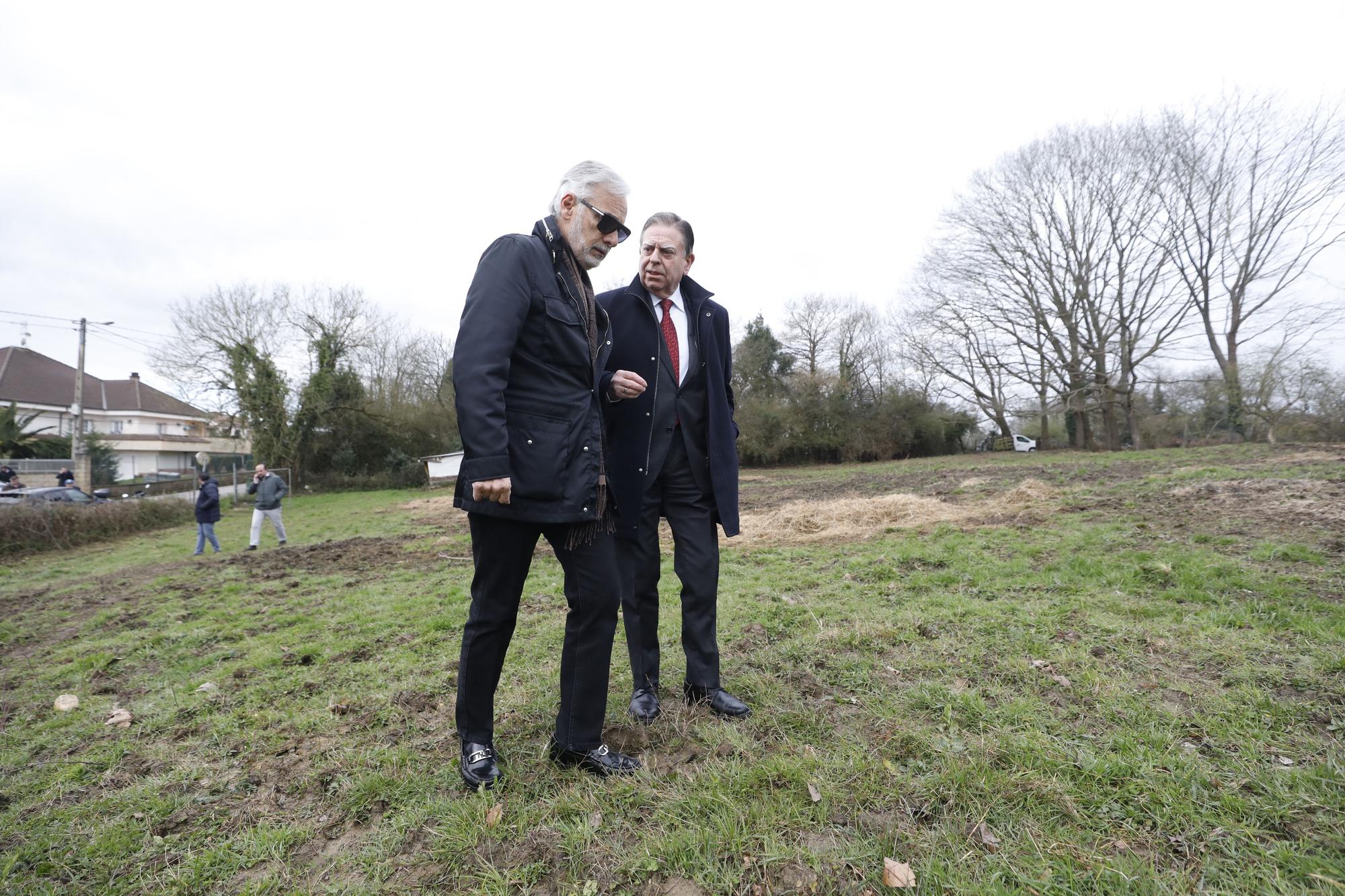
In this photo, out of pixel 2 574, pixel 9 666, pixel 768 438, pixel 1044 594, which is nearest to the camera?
pixel 1044 594

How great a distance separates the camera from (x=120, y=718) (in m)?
3.22

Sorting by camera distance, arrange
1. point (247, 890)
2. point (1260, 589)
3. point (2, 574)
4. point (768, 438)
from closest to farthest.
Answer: point (247, 890)
point (1260, 589)
point (2, 574)
point (768, 438)

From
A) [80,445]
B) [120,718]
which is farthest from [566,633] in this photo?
[80,445]

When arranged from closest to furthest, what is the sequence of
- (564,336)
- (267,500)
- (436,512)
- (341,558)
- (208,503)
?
(564,336)
(341,558)
(208,503)
(267,500)
(436,512)

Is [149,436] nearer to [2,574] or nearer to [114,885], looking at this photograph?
[2,574]

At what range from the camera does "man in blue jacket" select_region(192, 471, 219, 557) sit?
1158 centimetres

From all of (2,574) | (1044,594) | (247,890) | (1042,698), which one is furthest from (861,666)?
(2,574)

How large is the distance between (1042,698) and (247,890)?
292 centimetres

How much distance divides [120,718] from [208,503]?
34.0 feet

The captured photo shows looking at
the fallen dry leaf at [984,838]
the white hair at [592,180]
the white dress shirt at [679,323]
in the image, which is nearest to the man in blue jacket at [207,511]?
the white dress shirt at [679,323]

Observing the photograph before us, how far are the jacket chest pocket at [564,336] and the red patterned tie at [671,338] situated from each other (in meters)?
0.66

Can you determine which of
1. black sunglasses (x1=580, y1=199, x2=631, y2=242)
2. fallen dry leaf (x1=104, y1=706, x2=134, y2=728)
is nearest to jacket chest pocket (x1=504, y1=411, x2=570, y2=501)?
black sunglasses (x1=580, y1=199, x2=631, y2=242)

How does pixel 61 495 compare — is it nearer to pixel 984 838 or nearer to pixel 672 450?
pixel 672 450

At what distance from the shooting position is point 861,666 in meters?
3.08
